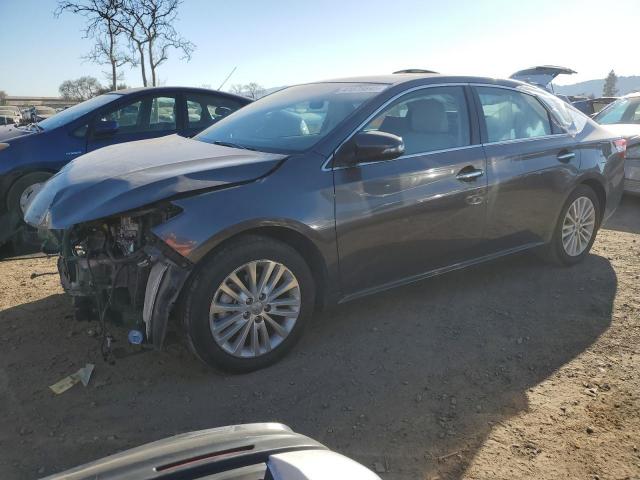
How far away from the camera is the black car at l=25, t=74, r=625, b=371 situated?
2.85 metres

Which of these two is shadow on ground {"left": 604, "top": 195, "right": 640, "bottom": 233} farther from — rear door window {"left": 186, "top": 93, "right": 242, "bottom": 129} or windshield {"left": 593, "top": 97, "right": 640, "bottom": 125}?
rear door window {"left": 186, "top": 93, "right": 242, "bottom": 129}

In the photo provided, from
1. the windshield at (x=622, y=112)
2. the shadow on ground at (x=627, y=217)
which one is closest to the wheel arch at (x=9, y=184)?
the shadow on ground at (x=627, y=217)

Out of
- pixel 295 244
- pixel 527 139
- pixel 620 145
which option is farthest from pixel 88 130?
pixel 620 145

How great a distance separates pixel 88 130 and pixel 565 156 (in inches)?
193

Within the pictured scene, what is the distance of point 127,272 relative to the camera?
2.92m

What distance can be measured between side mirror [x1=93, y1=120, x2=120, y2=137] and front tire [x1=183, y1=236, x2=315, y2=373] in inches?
147

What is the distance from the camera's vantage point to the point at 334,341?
3545mm

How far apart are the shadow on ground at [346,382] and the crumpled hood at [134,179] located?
95 centimetres

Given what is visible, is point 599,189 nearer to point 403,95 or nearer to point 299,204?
point 403,95

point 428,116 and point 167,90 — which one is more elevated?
point 167,90

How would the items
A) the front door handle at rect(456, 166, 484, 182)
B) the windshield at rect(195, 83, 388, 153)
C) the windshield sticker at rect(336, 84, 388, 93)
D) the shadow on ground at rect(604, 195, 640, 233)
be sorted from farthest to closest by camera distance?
the shadow on ground at rect(604, 195, 640, 233) < the front door handle at rect(456, 166, 484, 182) < the windshield sticker at rect(336, 84, 388, 93) < the windshield at rect(195, 83, 388, 153)

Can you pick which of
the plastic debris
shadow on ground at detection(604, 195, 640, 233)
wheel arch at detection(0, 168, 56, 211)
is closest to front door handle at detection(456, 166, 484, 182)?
the plastic debris

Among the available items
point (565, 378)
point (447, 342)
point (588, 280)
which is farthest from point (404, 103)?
point (588, 280)

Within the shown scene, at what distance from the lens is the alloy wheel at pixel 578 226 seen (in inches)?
187
